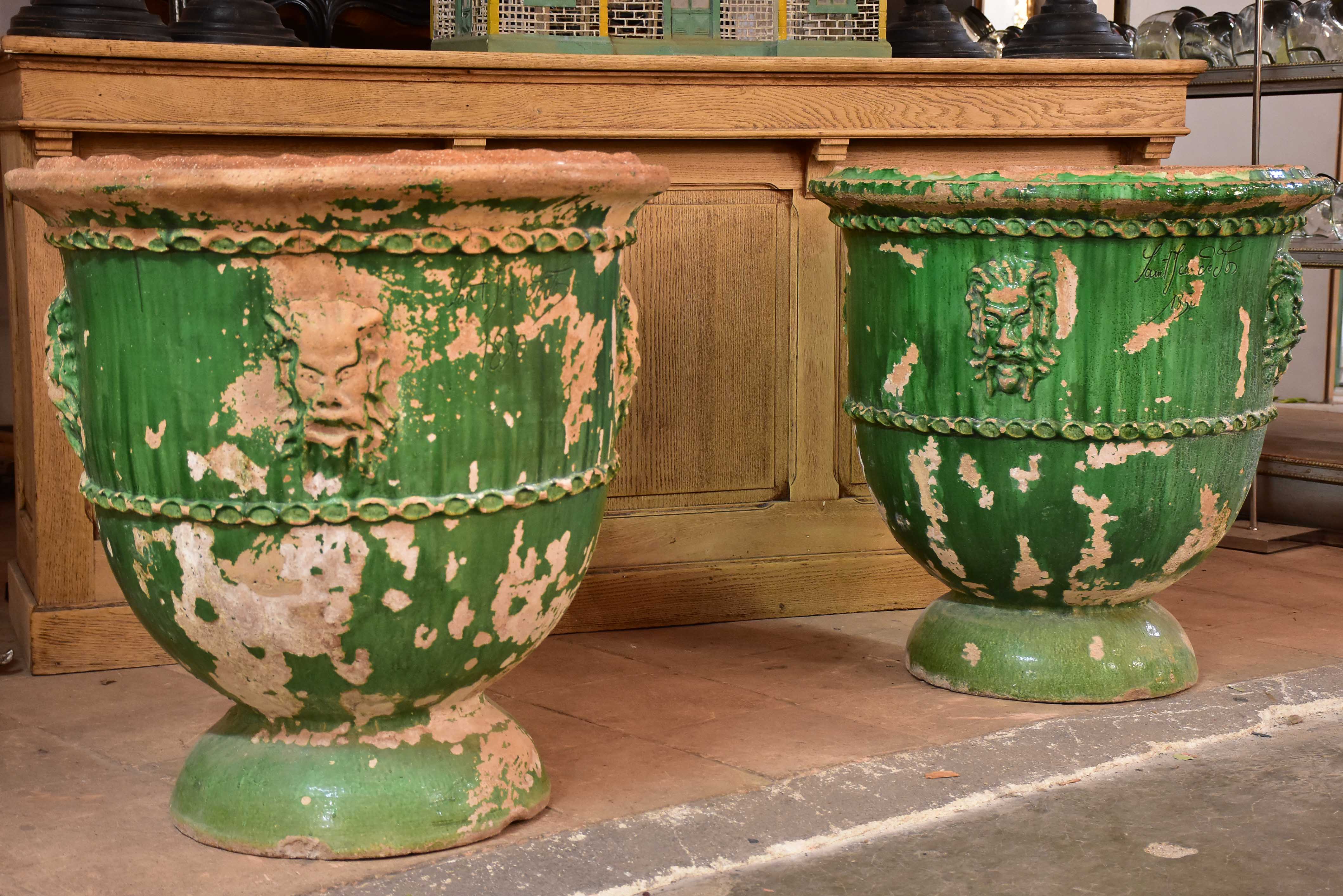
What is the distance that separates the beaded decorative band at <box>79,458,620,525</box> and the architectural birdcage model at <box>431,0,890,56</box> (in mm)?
1368

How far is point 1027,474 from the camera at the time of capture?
2674mm

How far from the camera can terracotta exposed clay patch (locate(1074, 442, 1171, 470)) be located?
264 centimetres

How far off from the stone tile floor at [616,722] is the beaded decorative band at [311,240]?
0.80 m

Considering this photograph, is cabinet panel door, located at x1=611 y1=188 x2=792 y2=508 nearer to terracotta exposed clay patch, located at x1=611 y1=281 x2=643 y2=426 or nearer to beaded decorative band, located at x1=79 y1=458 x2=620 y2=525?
terracotta exposed clay patch, located at x1=611 y1=281 x2=643 y2=426

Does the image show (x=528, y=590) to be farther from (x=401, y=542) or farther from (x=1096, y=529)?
(x=1096, y=529)

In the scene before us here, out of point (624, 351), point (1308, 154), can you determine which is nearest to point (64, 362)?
point (624, 351)

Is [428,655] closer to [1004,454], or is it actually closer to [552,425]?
[552,425]

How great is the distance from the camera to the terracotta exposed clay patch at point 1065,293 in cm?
261

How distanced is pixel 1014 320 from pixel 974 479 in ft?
0.94

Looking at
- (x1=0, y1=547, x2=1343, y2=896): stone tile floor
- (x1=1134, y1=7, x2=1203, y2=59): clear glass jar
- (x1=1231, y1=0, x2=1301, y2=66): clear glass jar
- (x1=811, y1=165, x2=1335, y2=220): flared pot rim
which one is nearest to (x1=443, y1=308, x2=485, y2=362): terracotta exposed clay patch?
(x1=0, y1=547, x2=1343, y2=896): stone tile floor

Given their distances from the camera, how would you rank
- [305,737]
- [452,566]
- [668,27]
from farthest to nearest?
[668,27] < [305,737] < [452,566]

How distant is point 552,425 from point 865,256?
0.95 metres

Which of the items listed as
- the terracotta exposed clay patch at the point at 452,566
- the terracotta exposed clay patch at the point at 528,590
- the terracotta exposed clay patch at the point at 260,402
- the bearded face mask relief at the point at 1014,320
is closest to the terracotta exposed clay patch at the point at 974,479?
the bearded face mask relief at the point at 1014,320

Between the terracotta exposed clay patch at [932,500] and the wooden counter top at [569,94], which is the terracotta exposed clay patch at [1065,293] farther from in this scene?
the wooden counter top at [569,94]
